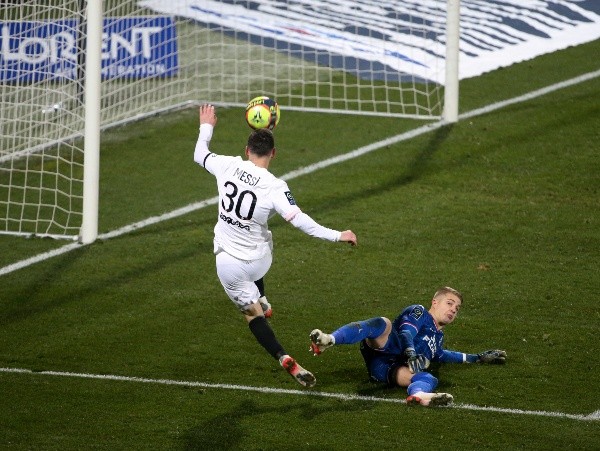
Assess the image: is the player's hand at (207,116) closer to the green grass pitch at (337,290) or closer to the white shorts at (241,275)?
the white shorts at (241,275)

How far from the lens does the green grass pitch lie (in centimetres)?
775

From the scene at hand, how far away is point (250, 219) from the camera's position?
8.15m

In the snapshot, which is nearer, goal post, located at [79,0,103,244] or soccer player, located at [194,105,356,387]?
soccer player, located at [194,105,356,387]

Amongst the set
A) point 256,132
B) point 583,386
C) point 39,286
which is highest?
point 256,132

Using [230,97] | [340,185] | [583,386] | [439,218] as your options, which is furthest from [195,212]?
[583,386]

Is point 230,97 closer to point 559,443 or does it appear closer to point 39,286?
point 39,286

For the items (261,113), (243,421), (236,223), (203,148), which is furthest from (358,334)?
(261,113)

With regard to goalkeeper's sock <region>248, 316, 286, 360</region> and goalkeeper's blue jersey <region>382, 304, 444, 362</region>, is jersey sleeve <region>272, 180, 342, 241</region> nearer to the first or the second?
goalkeeper's sock <region>248, 316, 286, 360</region>

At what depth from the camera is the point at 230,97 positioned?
16.1m

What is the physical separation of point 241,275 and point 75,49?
715 cm

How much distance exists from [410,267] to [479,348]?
1.94 metres

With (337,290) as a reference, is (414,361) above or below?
above

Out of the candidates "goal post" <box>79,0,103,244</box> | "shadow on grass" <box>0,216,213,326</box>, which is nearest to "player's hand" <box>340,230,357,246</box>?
"shadow on grass" <box>0,216,213,326</box>

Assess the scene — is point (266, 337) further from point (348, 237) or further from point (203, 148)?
point (203, 148)
